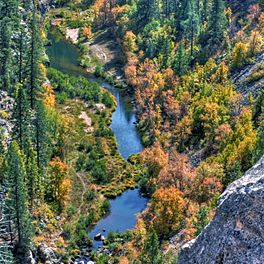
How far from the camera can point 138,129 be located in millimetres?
113812

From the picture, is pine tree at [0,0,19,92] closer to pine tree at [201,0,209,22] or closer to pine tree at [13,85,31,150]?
pine tree at [13,85,31,150]

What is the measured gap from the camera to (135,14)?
164750mm

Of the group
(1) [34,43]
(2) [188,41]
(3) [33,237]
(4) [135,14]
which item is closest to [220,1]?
(2) [188,41]

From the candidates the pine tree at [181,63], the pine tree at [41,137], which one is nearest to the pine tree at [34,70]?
the pine tree at [41,137]

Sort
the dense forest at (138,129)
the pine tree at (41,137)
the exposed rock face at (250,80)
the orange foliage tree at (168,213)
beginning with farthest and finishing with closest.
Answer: the exposed rock face at (250,80)
the pine tree at (41,137)
the orange foliage tree at (168,213)
the dense forest at (138,129)

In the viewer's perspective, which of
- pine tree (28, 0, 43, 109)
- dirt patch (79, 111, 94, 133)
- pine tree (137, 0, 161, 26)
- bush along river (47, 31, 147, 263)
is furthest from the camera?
pine tree (137, 0, 161, 26)

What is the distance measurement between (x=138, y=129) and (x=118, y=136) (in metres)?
4.90

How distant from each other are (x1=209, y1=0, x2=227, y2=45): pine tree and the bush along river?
26754mm

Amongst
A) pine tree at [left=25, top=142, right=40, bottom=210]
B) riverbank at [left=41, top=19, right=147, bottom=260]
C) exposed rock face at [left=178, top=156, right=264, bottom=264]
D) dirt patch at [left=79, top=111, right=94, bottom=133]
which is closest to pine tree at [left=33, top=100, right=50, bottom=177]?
pine tree at [left=25, top=142, right=40, bottom=210]

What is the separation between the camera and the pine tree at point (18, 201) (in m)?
66.5

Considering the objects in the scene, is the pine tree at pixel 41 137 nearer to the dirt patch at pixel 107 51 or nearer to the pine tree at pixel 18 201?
the pine tree at pixel 18 201

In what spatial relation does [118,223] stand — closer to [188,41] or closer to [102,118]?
[102,118]

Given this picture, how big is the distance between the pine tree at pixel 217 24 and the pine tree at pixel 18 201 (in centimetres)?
7623

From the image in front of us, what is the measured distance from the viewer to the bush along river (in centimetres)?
8212
